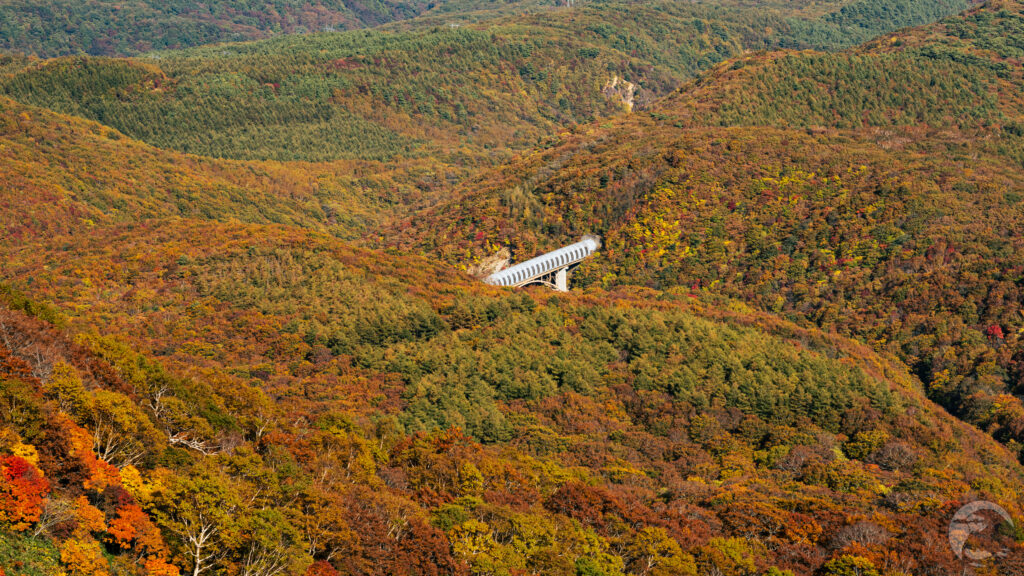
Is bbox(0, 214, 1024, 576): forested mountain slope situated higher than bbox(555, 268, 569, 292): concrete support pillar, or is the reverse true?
bbox(0, 214, 1024, 576): forested mountain slope

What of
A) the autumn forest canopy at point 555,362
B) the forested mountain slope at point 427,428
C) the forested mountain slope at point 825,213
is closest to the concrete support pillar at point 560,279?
the forested mountain slope at point 825,213

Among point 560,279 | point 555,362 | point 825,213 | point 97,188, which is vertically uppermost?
point 555,362

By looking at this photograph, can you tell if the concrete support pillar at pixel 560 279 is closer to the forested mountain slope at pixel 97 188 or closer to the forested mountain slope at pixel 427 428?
the forested mountain slope at pixel 427 428

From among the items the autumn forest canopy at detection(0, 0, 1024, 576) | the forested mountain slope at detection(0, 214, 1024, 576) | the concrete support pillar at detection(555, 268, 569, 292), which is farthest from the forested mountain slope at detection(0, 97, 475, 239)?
the concrete support pillar at detection(555, 268, 569, 292)

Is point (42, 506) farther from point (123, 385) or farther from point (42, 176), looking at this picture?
point (42, 176)

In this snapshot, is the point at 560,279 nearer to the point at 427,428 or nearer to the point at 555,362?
the point at 555,362

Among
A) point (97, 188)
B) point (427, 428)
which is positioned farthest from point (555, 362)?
point (97, 188)

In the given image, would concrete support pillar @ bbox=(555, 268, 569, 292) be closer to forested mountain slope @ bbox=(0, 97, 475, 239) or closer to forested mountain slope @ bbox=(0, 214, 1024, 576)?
forested mountain slope @ bbox=(0, 214, 1024, 576)
